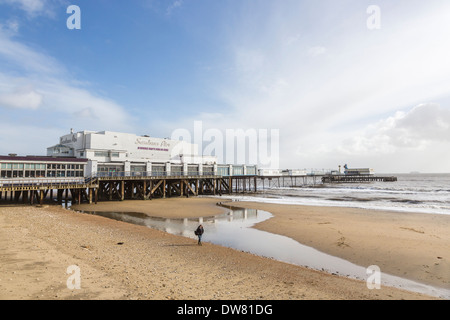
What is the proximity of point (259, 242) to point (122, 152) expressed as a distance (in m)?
33.1

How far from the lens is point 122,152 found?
41.8 metres

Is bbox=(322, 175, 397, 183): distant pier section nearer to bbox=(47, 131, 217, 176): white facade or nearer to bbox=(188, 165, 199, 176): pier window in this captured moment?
bbox=(188, 165, 199, 176): pier window

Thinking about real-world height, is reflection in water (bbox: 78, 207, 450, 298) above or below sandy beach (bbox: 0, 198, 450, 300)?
below

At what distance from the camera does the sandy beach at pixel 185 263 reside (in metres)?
7.85

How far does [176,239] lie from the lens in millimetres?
15680

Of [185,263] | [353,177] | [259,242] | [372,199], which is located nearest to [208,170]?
[372,199]

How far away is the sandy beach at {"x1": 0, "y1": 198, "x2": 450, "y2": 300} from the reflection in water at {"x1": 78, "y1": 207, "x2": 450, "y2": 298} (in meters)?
0.88

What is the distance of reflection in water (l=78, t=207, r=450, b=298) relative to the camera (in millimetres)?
10586

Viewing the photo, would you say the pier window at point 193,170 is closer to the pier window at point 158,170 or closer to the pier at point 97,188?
the pier at point 97,188

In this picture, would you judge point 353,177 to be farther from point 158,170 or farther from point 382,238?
point 382,238

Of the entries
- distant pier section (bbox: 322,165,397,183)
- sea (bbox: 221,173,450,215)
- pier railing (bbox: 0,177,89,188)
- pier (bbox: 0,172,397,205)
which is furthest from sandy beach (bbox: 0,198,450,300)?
distant pier section (bbox: 322,165,397,183)
